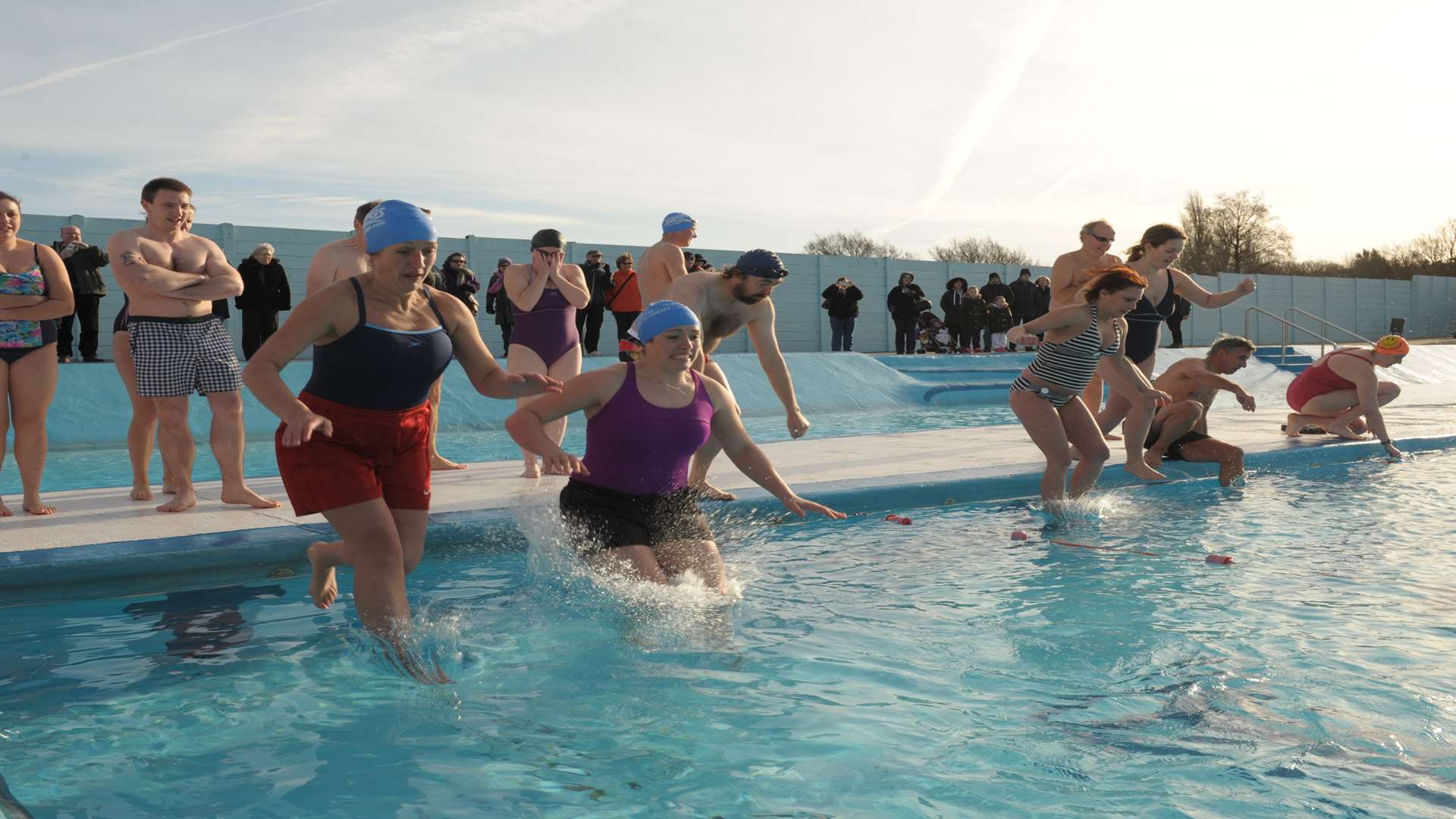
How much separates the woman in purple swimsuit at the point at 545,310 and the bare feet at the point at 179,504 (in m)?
2.20

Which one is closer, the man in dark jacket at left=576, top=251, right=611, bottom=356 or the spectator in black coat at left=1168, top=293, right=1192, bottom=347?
the man in dark jacket at left=576, top=251, right=611, bottom=356

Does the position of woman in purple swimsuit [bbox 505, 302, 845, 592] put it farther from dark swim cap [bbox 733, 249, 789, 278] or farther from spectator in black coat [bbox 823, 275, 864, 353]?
spectator in black coat [bbox 823, 275, 864, 353]

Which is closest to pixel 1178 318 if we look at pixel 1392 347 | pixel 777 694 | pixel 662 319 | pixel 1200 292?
pixel 1392 347

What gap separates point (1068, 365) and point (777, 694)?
3719 mm

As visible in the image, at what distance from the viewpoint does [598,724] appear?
3758 millimetres

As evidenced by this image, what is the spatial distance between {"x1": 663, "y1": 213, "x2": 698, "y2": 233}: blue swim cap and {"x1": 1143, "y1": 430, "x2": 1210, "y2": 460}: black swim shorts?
435 centimetres

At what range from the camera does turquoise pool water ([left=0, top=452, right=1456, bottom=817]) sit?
3246 millimetres

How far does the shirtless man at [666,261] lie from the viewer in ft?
24.0

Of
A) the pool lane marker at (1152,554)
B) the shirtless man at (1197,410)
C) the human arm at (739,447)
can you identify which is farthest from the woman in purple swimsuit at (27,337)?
the shirtless man at (1197,410)

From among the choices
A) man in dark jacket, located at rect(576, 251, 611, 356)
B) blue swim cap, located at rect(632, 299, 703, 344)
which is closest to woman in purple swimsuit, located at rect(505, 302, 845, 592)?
blue swim cap, located at rect(632, 299, 703, 344)

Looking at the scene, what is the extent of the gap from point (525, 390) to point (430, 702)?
3.75 ft

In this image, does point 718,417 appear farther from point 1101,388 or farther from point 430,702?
point 1101,388

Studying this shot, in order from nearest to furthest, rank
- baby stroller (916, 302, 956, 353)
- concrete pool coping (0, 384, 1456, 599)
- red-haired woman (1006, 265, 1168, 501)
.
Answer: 1. concrete pool coping (0, 384, 1456, 599)
2. red-haired woman (1006, 265, 1168, 501)
3. baby stroller (916, 302, 956, 353)

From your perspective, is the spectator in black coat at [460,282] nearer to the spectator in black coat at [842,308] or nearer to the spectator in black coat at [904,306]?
the spectator in black coat at [842,308]
